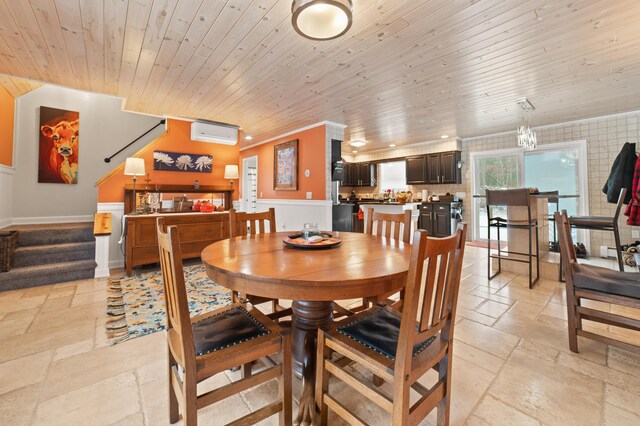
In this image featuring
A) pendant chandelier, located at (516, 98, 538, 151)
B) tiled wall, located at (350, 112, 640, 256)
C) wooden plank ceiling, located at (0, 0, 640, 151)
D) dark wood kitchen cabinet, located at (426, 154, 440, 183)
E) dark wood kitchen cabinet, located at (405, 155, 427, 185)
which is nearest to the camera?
wooden plank ceiling, located at (0, 0, 640, 151)

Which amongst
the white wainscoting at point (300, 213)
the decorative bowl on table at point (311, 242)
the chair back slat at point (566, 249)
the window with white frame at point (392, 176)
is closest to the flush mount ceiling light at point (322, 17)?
the decorative bowl on table at point (311, 242)

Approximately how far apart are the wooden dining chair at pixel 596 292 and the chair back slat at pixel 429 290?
4.47ft

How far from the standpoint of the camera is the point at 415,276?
0.92m

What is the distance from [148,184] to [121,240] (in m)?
0.95

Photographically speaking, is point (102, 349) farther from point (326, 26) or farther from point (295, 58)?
point (295, 58)

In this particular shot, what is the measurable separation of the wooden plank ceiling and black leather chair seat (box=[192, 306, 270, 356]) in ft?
6.98

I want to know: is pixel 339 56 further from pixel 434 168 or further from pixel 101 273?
pixel 434 168

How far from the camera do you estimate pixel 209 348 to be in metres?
1.12

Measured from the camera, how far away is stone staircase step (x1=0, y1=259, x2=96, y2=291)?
10.1 ft

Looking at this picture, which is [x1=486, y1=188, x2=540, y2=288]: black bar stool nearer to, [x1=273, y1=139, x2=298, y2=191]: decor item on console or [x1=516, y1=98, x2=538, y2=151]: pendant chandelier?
[x1=516, y1=98, x2=538, y2=151]: pendant chandelier

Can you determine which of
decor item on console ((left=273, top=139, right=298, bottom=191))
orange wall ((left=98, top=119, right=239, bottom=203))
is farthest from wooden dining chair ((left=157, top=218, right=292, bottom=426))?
decor item on console ((left=273, top=139, right=298, bottom=191))

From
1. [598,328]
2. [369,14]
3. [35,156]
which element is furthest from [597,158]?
[35,156]

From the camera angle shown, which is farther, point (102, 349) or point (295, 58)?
point (295, 58)

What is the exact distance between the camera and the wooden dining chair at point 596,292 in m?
1.67
